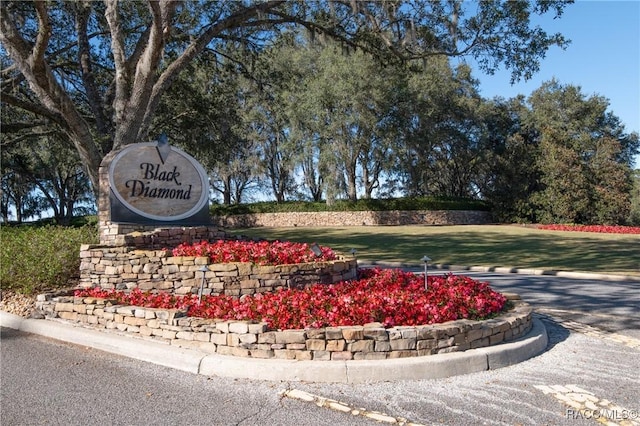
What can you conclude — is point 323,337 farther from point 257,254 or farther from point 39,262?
point 39,262

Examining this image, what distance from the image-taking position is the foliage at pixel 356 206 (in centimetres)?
3384

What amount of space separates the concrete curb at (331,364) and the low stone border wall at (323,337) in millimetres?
104

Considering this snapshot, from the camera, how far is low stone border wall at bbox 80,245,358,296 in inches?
245

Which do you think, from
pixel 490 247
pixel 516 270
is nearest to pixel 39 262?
pixel 516 270

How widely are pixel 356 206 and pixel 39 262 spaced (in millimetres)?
27150

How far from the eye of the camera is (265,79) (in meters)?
17.5

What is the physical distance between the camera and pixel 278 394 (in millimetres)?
3939

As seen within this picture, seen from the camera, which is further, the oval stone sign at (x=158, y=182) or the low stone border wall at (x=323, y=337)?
the oval stone sign at (x=158, y=182)

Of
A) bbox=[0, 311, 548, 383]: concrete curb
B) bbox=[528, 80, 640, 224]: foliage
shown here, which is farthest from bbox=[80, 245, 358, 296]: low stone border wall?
bbox=[528, 80, 640, 224]: foliage

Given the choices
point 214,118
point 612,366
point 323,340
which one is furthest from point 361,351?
point 214,118

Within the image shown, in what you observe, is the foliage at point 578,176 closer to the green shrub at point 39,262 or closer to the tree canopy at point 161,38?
the tree canopy at point 161,38

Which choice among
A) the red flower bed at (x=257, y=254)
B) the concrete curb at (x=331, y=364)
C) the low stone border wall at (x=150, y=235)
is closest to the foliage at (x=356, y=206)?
the low stone border wall at (x=150, y=235)

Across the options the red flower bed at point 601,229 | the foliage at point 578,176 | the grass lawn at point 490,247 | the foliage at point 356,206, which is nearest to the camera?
the grass lawn at point 490,247

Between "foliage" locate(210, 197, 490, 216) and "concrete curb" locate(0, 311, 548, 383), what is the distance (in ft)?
A: 94.2
